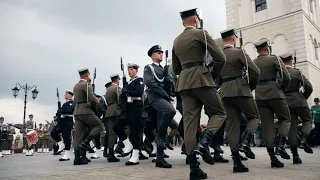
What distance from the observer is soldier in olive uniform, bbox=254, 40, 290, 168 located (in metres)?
5.86

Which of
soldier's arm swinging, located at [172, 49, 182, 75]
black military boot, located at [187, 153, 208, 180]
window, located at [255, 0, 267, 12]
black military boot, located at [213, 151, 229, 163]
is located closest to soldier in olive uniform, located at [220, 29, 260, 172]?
soldier's arm swinging, located at [172, 49, 182, 75]

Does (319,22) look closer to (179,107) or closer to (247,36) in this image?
(247,36)

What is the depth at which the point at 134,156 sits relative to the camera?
21.9ft

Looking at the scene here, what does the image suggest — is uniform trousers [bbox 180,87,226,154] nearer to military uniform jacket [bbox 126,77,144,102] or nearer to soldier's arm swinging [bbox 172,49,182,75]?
soldier's arm swinging [bbox 172,49,182,75]

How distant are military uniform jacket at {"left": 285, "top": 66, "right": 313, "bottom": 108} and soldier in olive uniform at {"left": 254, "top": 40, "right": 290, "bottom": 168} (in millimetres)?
795

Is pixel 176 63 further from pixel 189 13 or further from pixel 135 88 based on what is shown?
pixel 135 88

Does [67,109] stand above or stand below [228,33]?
below

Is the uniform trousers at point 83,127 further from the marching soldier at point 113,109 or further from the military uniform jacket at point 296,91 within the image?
the military uniform jacket at point 296,91

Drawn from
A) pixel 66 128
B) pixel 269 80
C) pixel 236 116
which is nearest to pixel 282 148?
pixel 269 80

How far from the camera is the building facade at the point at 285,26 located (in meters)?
25.2

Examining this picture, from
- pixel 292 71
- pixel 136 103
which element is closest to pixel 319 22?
pixel 292 71

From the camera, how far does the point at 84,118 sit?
779 cm

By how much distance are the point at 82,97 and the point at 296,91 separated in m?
4.99

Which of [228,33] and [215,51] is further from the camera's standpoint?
[228,33]
